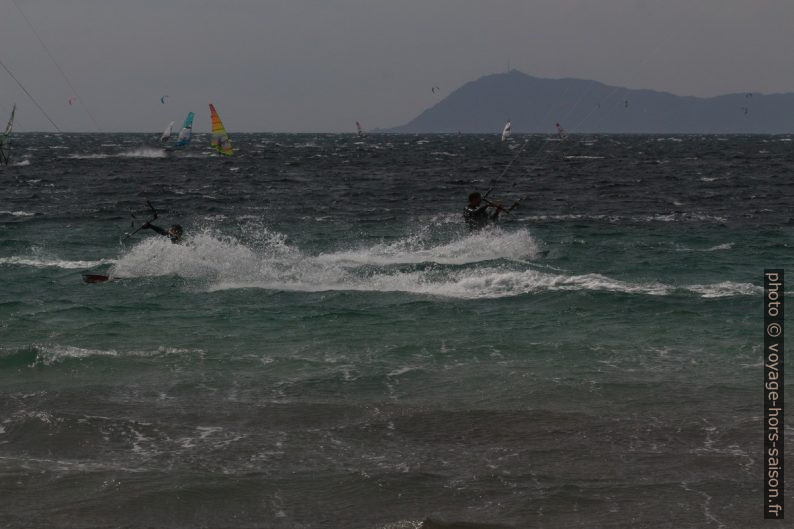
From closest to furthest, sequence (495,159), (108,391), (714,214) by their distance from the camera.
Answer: (108,391) → (714,214) → (495,159)

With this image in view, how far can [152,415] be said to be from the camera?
513 inches

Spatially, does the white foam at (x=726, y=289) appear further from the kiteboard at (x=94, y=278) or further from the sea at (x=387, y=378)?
the kiteboard at (x=94, y=278)

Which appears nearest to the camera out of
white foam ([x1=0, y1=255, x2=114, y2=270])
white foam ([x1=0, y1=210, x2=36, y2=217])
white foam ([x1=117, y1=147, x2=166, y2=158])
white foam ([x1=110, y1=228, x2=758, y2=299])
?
white foam ([x1=110, y1=228, x2=758, y2=299])

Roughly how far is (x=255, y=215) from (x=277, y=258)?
14006 mm

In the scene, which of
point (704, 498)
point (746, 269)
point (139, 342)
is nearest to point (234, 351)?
point (139, 342)

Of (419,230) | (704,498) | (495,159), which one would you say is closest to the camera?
(704,498)

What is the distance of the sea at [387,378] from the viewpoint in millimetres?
10273

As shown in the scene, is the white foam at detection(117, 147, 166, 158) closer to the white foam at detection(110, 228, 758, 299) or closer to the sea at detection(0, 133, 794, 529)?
the sea at detection(0, 133, 794, 529)

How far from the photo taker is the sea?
10273 mm

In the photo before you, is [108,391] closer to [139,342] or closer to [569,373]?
[139,342]

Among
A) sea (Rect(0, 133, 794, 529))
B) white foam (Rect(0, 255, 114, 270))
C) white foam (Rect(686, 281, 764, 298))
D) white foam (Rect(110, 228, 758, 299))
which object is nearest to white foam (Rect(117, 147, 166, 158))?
sea (Rect(0, 133, 794, 529))

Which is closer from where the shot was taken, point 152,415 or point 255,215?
point 152,415

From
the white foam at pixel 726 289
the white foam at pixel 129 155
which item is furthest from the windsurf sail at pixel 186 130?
the white foam at pixel 726 289

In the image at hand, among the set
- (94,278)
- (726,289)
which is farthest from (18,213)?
(726,289)
